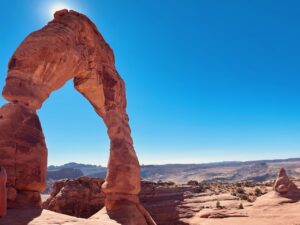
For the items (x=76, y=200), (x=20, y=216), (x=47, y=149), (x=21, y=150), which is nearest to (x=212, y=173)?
(x=76, y=200)

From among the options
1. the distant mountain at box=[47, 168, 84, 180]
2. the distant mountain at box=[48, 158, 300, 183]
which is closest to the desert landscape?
the distant mountain at box=[48, 158, 300, 183]

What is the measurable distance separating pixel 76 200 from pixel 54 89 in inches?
448

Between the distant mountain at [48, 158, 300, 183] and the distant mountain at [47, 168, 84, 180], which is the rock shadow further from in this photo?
the distant mountain at [47, 168, 84, 180]

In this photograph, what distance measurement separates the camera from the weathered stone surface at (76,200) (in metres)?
18.6

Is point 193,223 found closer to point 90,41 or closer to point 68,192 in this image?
point 68,192

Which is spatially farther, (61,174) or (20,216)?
(61,174)

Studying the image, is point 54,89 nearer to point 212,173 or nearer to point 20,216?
point 20,216

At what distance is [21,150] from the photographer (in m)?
7.77

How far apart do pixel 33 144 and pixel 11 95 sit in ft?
5.14

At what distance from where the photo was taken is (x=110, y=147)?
11.7m

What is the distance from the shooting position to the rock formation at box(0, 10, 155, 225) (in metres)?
7.75

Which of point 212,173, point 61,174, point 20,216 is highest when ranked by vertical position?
point 61,174

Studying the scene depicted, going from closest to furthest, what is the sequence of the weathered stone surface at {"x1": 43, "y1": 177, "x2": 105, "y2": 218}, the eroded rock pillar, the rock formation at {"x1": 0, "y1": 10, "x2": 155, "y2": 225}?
1. the rock formation at {"x1": 0, "y1": 10, "x2": 155, "y2": 225}
2. the eroded rock pillar
3. the weathered stone surface at {"x1": 43, "y1": 177, "x2": 105, "y2": 218}

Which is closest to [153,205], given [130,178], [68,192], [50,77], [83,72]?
[68,192]
